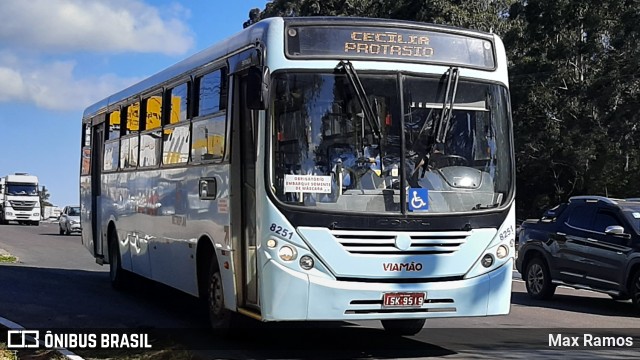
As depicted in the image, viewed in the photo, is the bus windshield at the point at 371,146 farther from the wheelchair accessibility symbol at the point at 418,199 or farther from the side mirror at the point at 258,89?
the side mirror at the point at 258,89

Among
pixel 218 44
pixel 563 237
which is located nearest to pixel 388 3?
pixel 563 237

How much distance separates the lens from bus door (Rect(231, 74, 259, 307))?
30.1 feet

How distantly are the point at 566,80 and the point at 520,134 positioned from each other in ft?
12.0

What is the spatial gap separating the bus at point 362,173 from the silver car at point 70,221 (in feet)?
107

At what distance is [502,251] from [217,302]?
3345 millimetres

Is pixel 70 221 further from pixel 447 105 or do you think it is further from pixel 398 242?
pixel 398 242

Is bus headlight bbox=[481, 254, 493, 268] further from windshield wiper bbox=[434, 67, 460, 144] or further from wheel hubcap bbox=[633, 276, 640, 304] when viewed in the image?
wheel hubcap bbox=[633, 276, 640, 304]

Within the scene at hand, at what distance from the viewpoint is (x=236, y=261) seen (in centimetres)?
952

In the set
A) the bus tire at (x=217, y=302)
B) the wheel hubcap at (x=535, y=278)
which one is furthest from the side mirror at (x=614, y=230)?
the bus tire at (x=217, y=302)

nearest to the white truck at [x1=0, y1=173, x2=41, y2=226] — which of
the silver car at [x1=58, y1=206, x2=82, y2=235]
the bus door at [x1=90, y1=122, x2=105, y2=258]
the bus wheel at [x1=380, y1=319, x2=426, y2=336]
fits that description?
the silver car at [x1=58, y1=206, x2=82, y2=235]

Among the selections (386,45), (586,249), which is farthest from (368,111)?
(586,249)

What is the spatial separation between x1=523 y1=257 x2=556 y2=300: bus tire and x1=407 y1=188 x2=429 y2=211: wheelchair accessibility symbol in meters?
7.63

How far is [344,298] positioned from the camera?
8734 mm

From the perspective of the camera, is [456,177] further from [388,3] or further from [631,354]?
[388,3]
